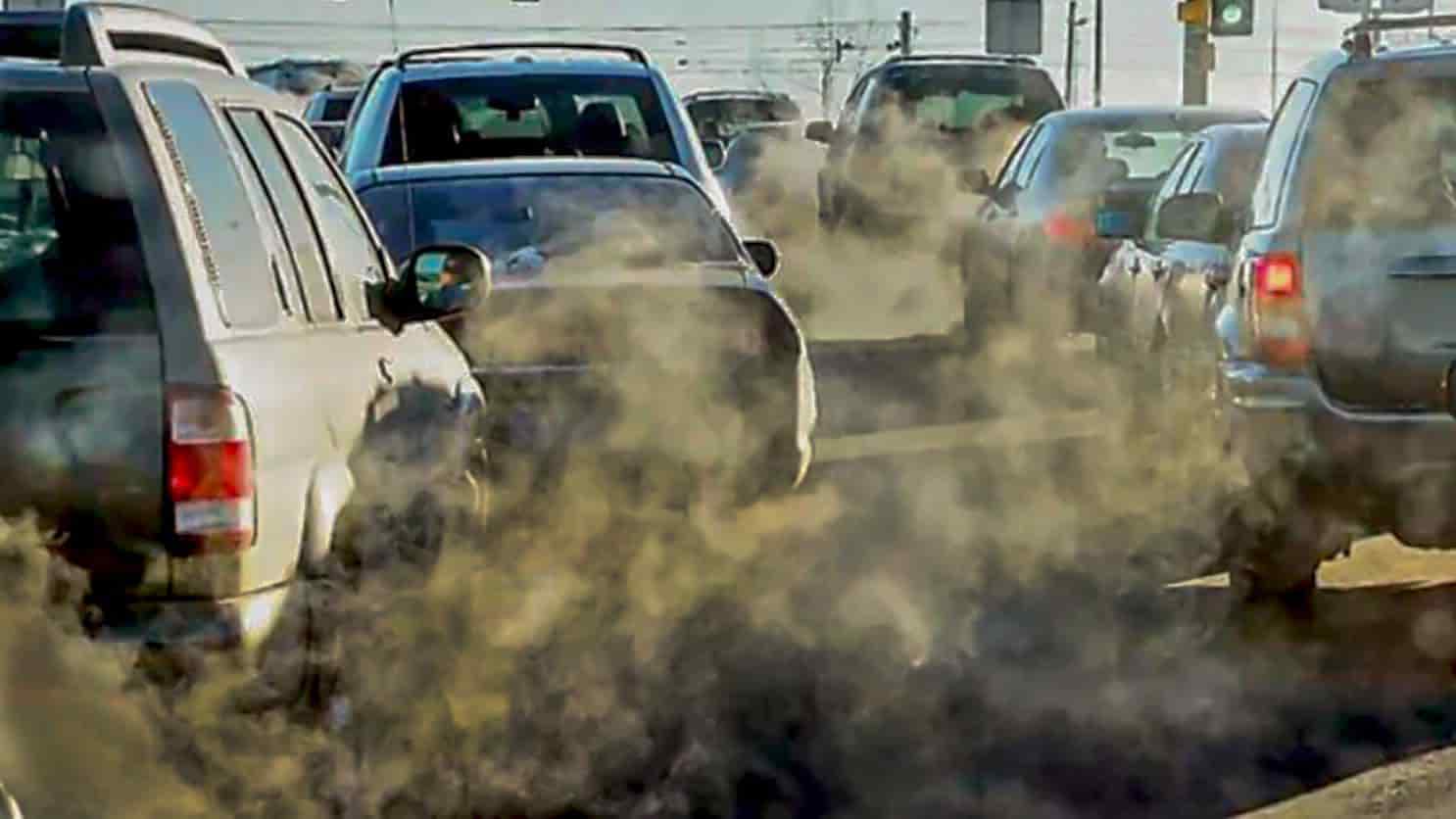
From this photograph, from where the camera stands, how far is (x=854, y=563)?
1012 cm

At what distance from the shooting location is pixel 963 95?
83.5 feet

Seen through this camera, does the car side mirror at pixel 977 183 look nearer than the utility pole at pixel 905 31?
Yes

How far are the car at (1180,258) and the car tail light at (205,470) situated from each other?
4882 mm

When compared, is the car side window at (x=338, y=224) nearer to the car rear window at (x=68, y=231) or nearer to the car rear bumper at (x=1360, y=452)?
the car rear window at (x=68, y=231)

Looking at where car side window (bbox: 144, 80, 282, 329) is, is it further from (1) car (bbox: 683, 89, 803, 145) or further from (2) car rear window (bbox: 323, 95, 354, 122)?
(1) car (bbox: 683, 89, 803, 145)

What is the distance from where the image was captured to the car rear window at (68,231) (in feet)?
17.3

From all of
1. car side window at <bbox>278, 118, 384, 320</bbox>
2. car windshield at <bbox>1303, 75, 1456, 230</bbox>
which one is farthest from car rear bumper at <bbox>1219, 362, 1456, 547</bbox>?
car side window at <bbox>278, 118, 384, 320</bbox>

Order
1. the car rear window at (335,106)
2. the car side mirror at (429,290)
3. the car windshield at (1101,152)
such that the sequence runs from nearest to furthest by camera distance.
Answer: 1. the car side mirror at (429,290)
2. the car windshield at (1101,152)
3. the car rear window at (335,106)

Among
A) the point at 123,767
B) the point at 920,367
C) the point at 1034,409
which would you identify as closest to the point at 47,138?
the point at 123,767

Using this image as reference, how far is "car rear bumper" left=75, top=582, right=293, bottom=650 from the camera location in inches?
201

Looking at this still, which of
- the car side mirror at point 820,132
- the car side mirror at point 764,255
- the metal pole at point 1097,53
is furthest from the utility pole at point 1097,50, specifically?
the car side mirror at point 764,255

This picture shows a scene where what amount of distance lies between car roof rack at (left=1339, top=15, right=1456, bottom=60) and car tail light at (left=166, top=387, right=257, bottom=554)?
4826 mm

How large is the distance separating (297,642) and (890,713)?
8.30 feet

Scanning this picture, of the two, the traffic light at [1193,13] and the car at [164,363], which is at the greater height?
the car at [164,363]
